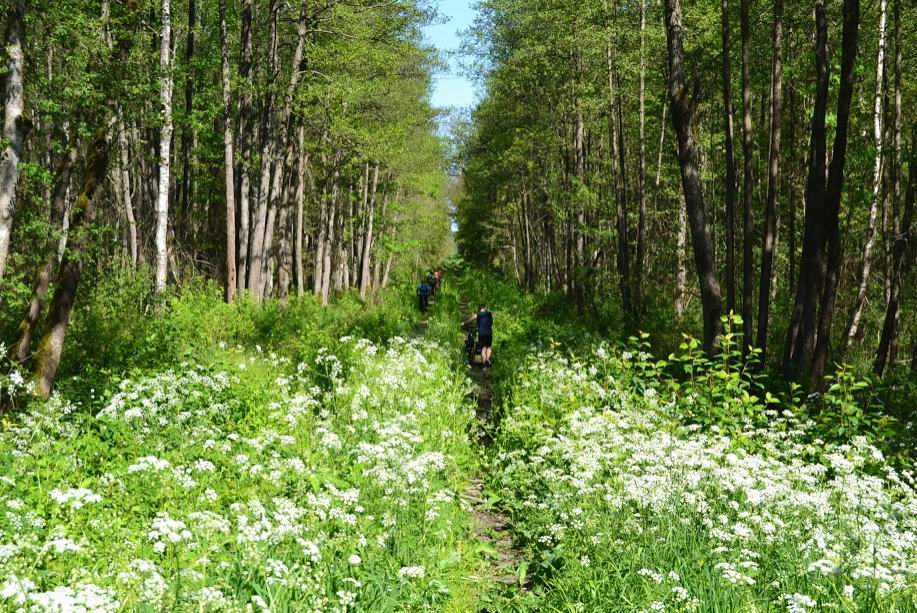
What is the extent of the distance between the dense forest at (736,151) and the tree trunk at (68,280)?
965 centimetres

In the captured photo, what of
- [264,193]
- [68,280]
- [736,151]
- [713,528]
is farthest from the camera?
[736,151]

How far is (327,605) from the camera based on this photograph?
4227 millimetres

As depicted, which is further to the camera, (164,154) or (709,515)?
(164,154)

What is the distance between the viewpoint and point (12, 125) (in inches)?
332

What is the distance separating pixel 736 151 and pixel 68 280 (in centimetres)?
2291

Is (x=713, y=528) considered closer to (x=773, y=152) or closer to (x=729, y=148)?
(x=773, y=152)

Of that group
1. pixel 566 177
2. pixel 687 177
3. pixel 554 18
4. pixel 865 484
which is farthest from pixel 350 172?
pixel 865 484

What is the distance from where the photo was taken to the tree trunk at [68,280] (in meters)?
9.80


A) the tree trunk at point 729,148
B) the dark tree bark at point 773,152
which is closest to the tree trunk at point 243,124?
the tree trunk at point 729,148

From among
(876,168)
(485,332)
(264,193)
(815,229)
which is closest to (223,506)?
(815,229)

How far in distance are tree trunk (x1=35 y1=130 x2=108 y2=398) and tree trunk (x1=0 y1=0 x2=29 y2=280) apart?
1.37m

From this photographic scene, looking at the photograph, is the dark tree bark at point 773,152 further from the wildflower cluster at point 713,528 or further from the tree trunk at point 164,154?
the tree trunk at point 164,154

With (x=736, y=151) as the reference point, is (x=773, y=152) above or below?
below

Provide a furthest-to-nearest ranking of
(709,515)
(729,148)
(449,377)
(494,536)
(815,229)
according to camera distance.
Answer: (729,148), (449,377), (815,229), (494,536), (709,515)
